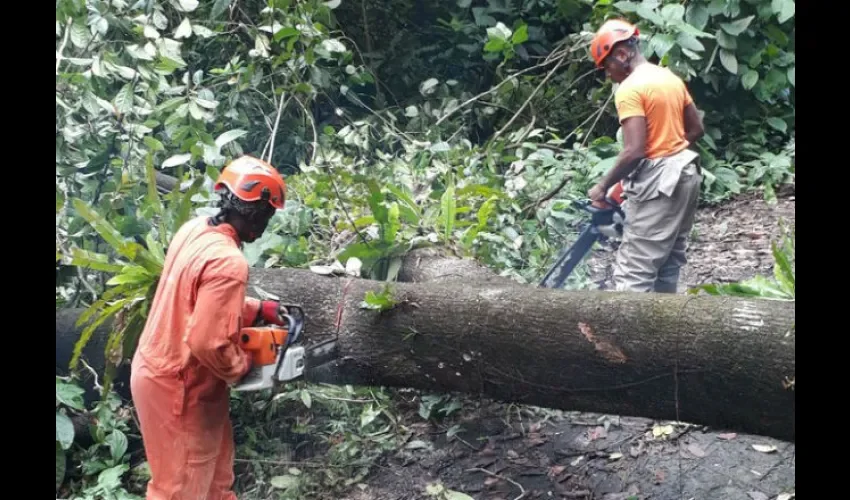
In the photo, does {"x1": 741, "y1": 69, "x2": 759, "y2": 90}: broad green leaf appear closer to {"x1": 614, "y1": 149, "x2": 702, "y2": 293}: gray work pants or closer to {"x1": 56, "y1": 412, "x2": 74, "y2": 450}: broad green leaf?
{"x1": 614, "y1": 149, "x2": 702, "y2": 293}: gray work pants

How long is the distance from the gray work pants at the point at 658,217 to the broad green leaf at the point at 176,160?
3.94ft

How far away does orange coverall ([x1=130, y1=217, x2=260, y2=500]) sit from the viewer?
1.50 meters

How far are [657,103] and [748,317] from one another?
0.76 meters

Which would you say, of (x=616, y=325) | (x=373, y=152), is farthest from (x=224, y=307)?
(x=373, y=152)

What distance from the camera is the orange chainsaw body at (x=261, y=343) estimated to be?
5.07 feet

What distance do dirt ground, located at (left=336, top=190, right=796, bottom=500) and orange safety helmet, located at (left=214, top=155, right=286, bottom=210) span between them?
0.71 m

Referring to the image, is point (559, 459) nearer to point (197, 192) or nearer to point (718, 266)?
point (718, 266)

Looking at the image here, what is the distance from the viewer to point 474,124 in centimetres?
244

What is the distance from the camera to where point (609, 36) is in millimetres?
1980

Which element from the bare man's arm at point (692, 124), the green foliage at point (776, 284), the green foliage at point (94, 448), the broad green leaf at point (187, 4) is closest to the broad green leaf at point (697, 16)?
the bare man's arm at point (692, 124)

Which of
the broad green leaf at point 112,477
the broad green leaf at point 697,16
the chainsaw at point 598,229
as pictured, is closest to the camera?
the broad green leaf at point 112,477

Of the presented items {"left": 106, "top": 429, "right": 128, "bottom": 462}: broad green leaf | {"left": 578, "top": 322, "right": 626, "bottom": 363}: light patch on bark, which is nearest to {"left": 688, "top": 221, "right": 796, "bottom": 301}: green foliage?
{"left": 578, "top": 322, "right": 626, "bottom": 363}: light patch on bark

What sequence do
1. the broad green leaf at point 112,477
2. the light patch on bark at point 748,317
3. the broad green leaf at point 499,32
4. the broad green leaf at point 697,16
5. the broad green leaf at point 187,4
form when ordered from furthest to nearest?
1. the broad green leaf at point 187,4
2. the broad green leaf at point 499,32
3. the broad green leaf at point 697,16
4. the broad green leaf at point 112,477
5. the light patch on bark at point 748,317

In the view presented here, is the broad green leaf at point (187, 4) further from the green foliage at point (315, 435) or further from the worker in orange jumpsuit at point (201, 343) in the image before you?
the green foliage at point (315, 435)
